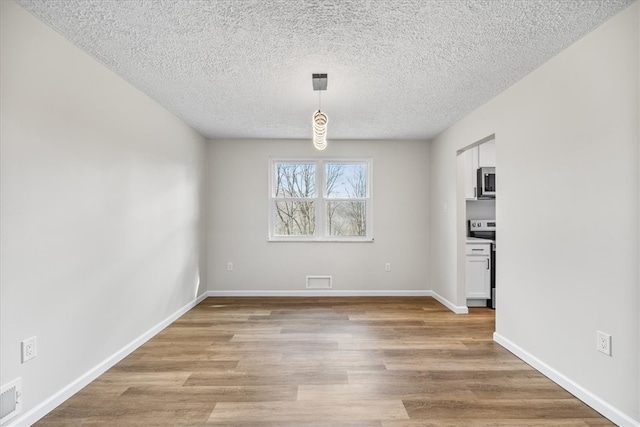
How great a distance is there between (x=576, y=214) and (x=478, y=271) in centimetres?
236

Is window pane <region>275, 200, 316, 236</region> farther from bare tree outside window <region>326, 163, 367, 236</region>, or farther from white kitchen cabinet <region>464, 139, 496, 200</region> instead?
white kitchen cabinet <region>464, 139, 496, 200</region>

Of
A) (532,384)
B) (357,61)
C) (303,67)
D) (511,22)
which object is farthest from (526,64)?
(532,384)

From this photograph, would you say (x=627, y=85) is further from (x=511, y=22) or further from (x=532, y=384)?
(x=532, y=384)

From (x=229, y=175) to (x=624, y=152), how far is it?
4398mm

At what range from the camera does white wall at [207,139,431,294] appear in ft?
16.6

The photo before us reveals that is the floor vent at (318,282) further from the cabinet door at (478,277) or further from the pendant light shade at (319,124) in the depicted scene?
the pendant light shade at (319,124)

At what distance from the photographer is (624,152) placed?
1.89 meters

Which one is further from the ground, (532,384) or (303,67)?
(303,67)

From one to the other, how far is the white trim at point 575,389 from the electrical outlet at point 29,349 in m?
3.34

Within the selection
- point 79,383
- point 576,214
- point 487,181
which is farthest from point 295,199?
point 576,214

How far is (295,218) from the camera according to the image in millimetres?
5168

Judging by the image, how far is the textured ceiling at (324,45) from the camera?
1866 millimetres

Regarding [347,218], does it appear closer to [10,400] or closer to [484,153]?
[484,153]

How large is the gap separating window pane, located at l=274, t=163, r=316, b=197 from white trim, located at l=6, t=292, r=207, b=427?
2449 millimetres
